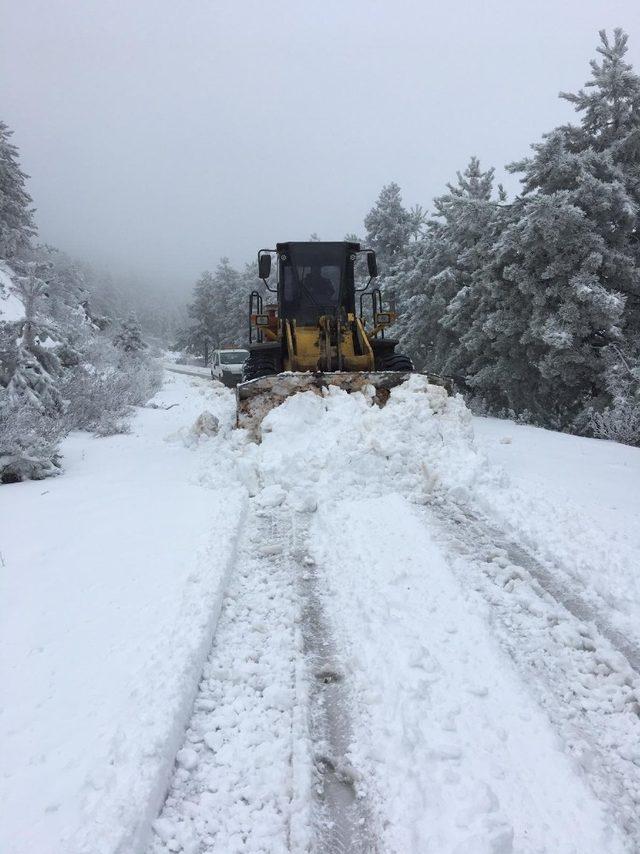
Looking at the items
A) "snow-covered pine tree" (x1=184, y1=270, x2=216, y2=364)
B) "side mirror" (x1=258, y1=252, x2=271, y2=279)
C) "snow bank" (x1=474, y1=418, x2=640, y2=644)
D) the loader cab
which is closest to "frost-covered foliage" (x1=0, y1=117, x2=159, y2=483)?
"side mirror" (x1=258, y1=252, x2=271, y2=279)

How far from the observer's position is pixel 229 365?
21.7 m

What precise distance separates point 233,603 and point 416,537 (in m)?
1.70

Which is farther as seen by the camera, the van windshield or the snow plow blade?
the van windshield

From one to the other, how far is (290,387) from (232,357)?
1572 centimetres

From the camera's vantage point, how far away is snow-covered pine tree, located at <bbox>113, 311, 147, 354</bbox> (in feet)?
115

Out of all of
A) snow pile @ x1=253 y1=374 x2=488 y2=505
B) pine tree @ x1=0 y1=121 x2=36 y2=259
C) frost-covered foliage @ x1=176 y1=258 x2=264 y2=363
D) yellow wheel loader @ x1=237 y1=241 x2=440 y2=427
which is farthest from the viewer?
frost-covered foliage @ x1=176 y1=258 x2=264 y2=363

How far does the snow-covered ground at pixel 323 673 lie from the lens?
1788mm

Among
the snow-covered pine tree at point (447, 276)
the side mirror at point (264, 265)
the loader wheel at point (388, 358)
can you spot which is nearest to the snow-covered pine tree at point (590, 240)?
the snow-covered pine tree at point (447, 276)

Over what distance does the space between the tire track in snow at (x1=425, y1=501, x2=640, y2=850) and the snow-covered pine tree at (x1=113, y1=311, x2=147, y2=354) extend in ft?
113

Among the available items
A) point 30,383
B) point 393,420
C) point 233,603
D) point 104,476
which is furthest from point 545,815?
point 30,383

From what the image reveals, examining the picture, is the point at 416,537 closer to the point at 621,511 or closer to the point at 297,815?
the point at 621,511

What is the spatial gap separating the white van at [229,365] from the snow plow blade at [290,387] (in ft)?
43.8

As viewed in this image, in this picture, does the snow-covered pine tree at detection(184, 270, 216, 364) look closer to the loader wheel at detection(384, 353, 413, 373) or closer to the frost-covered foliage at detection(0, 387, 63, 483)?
the loader wheel at detection(384, 353, 413, 373)

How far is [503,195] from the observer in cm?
1434
